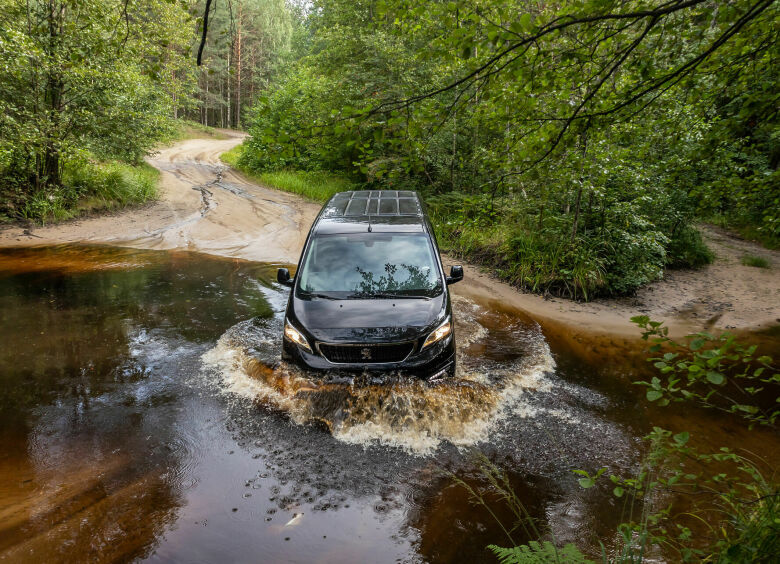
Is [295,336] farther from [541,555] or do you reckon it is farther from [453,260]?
[453,260]

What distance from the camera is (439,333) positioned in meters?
4.62

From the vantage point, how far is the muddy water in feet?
10.5

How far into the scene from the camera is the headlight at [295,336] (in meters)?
4.55

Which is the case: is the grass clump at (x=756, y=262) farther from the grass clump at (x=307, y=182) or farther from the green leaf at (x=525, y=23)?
the grass clump at (x=307, y=182)

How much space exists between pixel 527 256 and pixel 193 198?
43.8 feet

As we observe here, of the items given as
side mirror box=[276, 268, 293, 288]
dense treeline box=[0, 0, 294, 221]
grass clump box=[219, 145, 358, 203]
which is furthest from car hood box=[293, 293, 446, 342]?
grass clump box=[219, 145, 358, 203]

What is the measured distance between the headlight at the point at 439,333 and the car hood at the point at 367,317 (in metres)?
0.09

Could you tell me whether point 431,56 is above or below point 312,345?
above

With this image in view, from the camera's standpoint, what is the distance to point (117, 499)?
347 cm

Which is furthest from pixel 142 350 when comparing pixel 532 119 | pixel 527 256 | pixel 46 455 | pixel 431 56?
pixel 527 256

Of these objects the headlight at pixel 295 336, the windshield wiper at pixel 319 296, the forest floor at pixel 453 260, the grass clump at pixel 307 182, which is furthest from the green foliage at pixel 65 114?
the headlight at pixel 295 336

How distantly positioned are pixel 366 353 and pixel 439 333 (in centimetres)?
81

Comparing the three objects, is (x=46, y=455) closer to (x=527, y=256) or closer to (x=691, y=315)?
(x=527, y=256)

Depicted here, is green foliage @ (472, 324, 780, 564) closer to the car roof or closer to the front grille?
the front grille
